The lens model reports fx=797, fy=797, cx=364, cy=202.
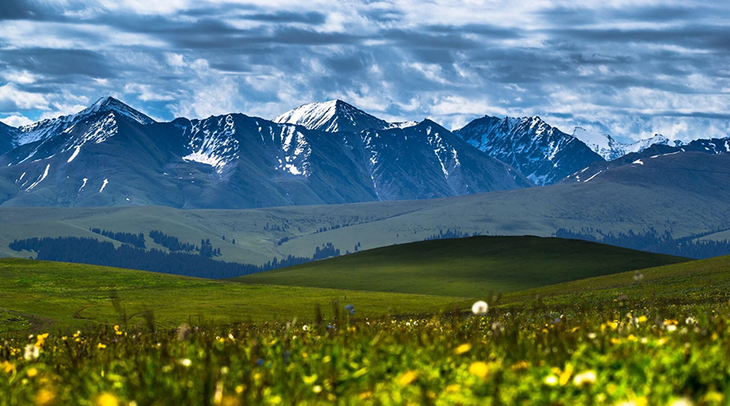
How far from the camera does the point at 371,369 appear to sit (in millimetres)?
7750

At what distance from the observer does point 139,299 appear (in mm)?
120625

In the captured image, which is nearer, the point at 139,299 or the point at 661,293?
the point at 661,293

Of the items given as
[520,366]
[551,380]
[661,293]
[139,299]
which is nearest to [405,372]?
[520,366]

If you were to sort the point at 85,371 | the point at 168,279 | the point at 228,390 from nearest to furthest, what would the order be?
the point at 228,390, the point at 85,371, the point at 168,279

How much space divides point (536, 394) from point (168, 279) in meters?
161

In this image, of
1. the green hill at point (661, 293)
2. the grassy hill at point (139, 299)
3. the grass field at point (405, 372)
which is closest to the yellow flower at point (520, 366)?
the grass field at point (405, 372)

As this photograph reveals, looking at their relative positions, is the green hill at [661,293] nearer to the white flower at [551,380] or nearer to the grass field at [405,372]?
the grass field at [405,372]

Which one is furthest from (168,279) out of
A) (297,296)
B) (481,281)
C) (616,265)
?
(616,265)

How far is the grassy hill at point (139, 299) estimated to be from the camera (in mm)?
85856

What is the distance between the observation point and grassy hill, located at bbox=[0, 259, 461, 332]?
3380 inches

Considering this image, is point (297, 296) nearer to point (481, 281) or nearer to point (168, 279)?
point (168, 279)

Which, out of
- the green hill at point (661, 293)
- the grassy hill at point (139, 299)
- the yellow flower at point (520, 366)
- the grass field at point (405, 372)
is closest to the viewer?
the grass field at point (405, 372)

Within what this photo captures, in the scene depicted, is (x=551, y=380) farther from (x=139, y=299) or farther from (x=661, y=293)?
(x=139, y=299)

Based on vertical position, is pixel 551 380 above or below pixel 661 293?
above
